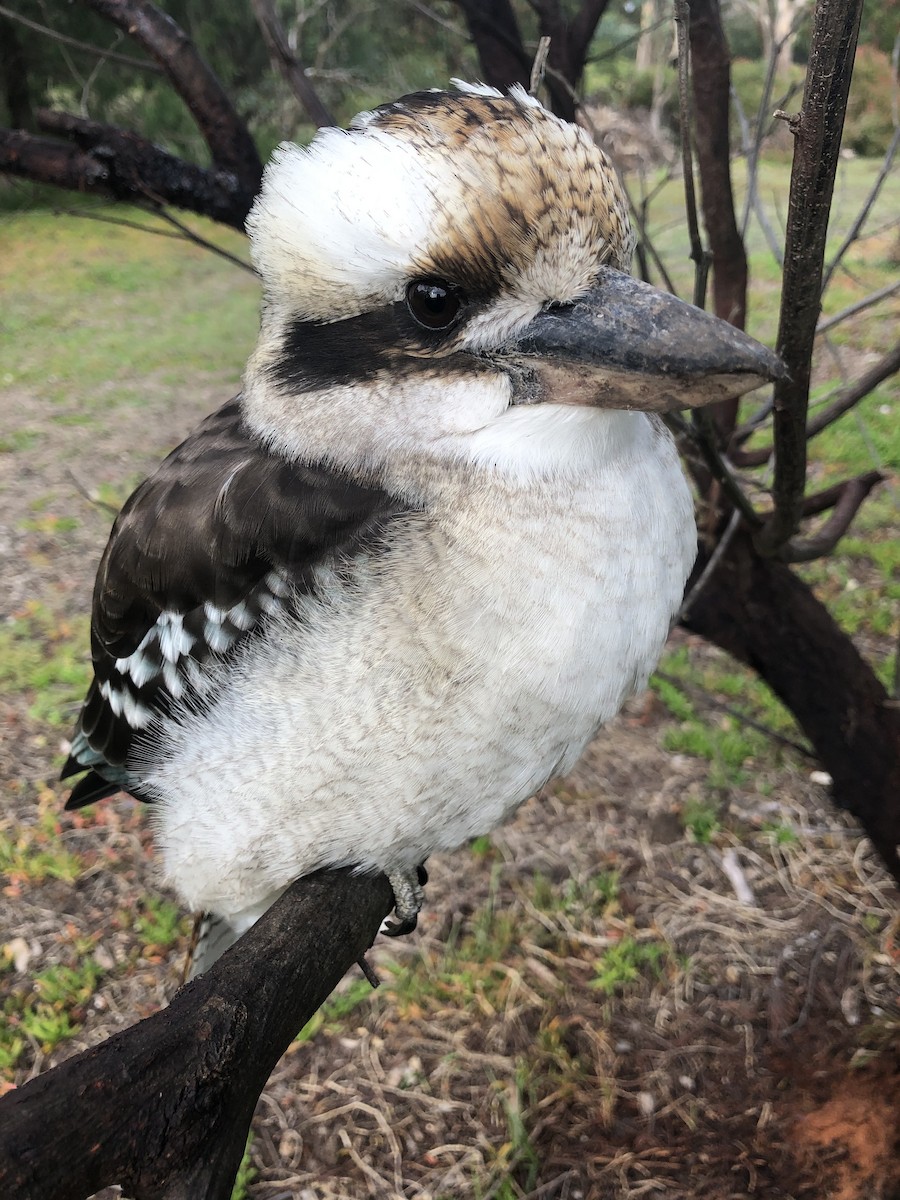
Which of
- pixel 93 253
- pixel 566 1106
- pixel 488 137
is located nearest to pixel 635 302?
pixel 488 137

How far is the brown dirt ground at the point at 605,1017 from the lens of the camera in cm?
274

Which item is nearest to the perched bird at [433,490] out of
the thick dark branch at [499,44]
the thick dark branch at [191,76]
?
the thick dark branch at [191,76]

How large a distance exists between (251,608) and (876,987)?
2.59m

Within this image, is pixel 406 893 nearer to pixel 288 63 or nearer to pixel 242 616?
pixel 242 616

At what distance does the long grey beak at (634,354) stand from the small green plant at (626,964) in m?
2.45

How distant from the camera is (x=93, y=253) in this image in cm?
1421

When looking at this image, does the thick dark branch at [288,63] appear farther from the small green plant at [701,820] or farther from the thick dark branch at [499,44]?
the small green plant at [701,820]

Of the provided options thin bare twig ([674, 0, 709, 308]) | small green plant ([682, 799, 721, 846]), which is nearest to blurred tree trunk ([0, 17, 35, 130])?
small green plant ([682, 799, 721, 846])

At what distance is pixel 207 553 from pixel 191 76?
170cm

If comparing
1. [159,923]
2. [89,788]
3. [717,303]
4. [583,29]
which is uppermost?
[583,29]

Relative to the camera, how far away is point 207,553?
170 centimetres

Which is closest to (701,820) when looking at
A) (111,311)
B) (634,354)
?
(634,354)

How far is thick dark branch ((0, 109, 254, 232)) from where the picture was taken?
2.50 metres

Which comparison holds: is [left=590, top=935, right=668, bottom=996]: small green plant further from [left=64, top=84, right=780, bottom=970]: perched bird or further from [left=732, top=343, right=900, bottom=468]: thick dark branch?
[left=732, top=343, right=900, bottom=468]: thick dark branch
